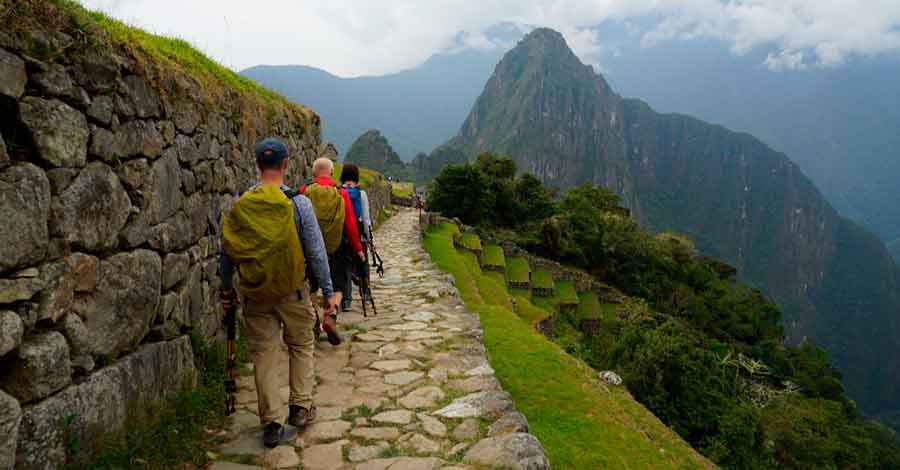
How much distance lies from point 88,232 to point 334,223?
277cm

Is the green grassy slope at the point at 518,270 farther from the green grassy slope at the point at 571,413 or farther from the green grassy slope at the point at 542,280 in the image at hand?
the green grassy slope at the point at 571,413

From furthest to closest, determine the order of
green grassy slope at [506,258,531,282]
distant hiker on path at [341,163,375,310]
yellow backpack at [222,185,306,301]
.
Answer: green grassy slope at [506,258,531,282] → distant hiker on path at [341,163,375,310] → yellow backpack at [222,185,306,301]

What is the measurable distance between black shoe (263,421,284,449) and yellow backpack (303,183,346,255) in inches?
87.8

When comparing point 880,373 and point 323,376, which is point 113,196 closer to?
point 323,376

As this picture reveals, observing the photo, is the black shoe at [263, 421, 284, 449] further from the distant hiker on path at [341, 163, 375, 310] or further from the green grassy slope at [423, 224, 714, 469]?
the distant hiker on path at [341, 163, 375, 310]

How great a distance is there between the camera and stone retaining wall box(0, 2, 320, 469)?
2309 mm

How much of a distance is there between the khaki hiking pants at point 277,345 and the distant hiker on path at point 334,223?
1.26 meters

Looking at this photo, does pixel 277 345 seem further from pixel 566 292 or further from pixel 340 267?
pixel 566 292

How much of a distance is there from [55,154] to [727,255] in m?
212

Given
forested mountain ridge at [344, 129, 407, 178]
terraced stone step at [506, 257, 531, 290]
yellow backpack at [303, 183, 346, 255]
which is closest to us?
yellow backpack at [303, 183, 346, 255]

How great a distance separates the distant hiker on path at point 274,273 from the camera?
337 cm

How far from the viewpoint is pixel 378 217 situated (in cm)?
2392

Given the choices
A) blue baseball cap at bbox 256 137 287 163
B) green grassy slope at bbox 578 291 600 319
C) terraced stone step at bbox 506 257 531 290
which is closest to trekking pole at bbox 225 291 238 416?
blue baseball cap at bbox 256 137 287 163

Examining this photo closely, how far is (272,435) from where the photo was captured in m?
3.51
